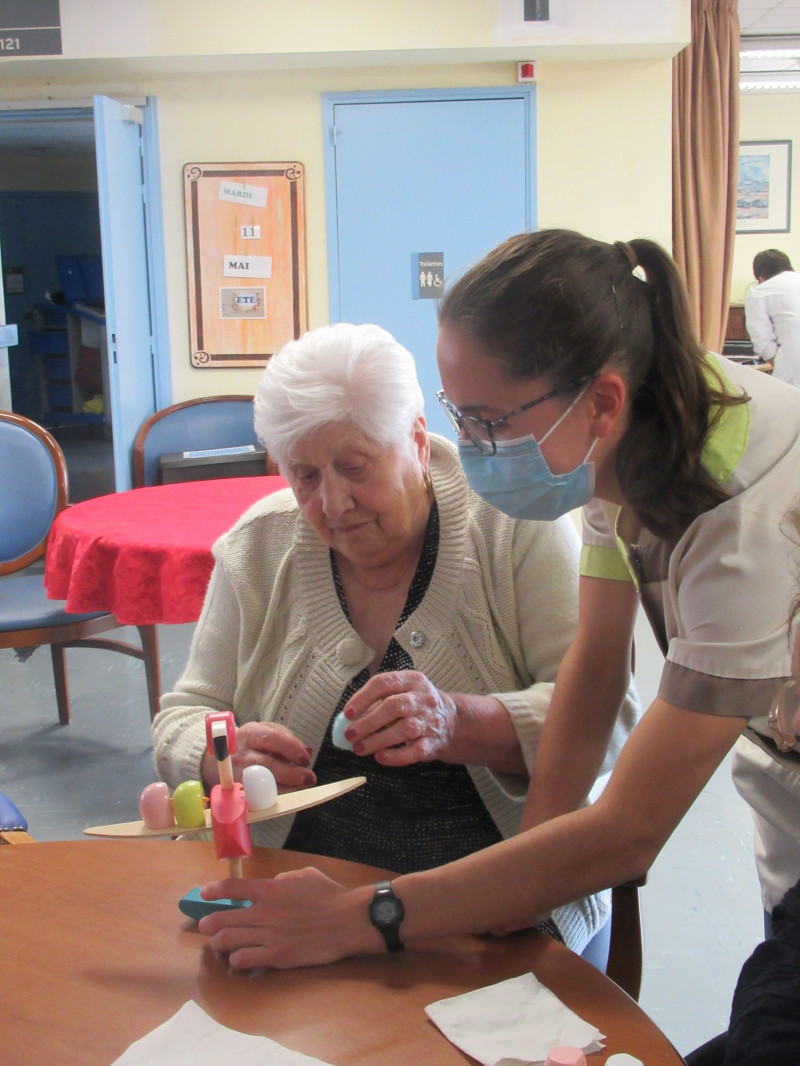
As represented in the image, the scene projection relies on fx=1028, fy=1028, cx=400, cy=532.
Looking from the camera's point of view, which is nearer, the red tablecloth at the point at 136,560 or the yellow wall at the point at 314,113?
the red tablecloth at the point at 136,560

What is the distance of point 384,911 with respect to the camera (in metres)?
1.05

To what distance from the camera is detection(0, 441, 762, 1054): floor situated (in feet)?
7.22

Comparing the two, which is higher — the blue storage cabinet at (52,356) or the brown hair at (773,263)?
the brown hair at (773,263)

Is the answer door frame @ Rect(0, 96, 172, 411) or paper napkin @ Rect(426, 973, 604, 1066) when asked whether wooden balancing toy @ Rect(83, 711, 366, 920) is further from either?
door frame @ Rect(0, 96, 172, 411)

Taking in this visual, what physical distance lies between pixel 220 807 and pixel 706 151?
6357mm

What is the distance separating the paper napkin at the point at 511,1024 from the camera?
0.89 m

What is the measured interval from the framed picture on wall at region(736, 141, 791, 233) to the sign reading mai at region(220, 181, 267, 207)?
6.27 meters

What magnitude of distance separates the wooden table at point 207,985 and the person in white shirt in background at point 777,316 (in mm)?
6516

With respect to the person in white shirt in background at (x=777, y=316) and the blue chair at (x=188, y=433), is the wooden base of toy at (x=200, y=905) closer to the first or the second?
the blue chair at (x=188, y=433)

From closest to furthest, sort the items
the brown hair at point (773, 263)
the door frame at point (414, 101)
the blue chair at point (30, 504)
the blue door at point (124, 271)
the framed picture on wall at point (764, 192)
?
the blue chair at point (30, 504) → the blue door at point (124, 271) → the door frame at point (414, 101) → the brown hair at point (773, 263) → the framed picture on wall at point (764, 192)

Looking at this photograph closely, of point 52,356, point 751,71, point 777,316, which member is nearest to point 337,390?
point 777,316

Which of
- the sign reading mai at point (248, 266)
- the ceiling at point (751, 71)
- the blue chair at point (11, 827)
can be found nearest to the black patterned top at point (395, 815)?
the blue chair at point (11, 827)

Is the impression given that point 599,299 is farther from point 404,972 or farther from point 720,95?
point 720,95

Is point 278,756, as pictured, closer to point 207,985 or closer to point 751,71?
point 207,985
